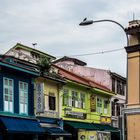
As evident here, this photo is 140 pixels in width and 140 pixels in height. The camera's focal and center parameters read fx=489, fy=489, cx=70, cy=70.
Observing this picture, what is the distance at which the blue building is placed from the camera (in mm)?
31969

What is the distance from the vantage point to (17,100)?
3384 centimetres

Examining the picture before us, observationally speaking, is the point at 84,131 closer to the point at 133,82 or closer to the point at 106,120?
the point at 106,120

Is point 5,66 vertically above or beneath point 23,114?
above

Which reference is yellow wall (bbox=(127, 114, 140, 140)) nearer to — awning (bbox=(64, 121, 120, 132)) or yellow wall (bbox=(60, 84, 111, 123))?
awning (bbox=(64, 121, 120, 132))

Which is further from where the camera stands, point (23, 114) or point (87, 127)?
point (87, 127)

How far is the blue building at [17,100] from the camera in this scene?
105ft

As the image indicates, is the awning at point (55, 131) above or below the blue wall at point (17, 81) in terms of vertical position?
below

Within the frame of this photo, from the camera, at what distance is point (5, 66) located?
32312mm

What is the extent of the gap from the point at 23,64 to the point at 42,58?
3.41 meters

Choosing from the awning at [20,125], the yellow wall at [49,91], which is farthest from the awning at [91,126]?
the awning at [20,125]

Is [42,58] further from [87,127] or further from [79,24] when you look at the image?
[79,24]

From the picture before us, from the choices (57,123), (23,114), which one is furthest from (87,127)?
(23,114)

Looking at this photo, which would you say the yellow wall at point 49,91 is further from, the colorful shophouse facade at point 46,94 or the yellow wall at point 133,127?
the yellow wall at point 133,127

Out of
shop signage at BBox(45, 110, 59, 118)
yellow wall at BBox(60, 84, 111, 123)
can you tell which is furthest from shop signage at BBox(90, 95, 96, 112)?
shop signage at BBox(45, 110, 59, 118)
